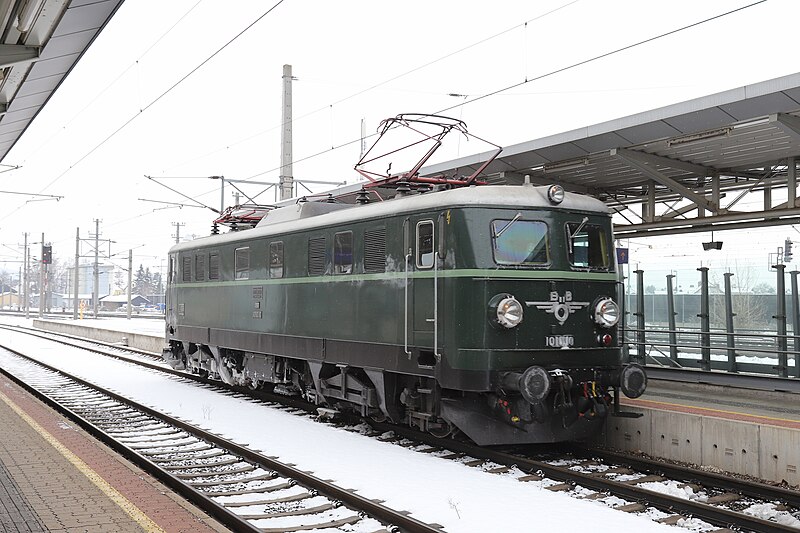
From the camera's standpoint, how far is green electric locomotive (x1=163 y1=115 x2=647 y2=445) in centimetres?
972

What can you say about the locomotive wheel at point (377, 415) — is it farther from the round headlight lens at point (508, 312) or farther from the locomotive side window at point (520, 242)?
the locomotive side window at point (520, 242)

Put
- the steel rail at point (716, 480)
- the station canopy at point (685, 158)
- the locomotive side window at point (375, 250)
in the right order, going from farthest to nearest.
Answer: the locomotive side window at point (375, 250), the station canopy at point (685, 158), the steel rail at point (716, 480)

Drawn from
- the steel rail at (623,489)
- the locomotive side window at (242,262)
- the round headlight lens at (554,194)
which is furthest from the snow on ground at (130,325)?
the round headlight lens at (554,194)

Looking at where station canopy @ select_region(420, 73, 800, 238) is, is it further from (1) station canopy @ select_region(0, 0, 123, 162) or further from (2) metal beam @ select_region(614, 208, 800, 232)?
(1) station canopy @ select_region(0, 0, 123, 162)

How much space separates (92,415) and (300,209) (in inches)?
200

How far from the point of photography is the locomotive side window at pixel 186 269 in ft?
61.0

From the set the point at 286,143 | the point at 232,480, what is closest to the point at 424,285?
the point at 232,480

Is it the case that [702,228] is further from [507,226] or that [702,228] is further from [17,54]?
[17,54]

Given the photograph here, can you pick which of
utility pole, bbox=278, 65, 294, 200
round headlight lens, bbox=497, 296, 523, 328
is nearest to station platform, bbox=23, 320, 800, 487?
round headlight lens, bbox=497, 296, 523, 328

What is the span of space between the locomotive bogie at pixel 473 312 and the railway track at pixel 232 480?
218 cm

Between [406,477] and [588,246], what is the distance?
13.1 feet

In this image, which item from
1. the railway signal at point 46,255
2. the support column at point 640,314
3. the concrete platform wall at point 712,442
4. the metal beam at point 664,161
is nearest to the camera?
the concrete platform wall at point 712,442

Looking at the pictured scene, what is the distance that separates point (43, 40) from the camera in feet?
33.7

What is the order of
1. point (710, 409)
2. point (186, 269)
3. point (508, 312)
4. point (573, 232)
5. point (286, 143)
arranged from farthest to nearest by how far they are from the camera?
point (286, 143)
point (186, 269)
point (710, 409)
point (573, 232)
point (508, 312)
